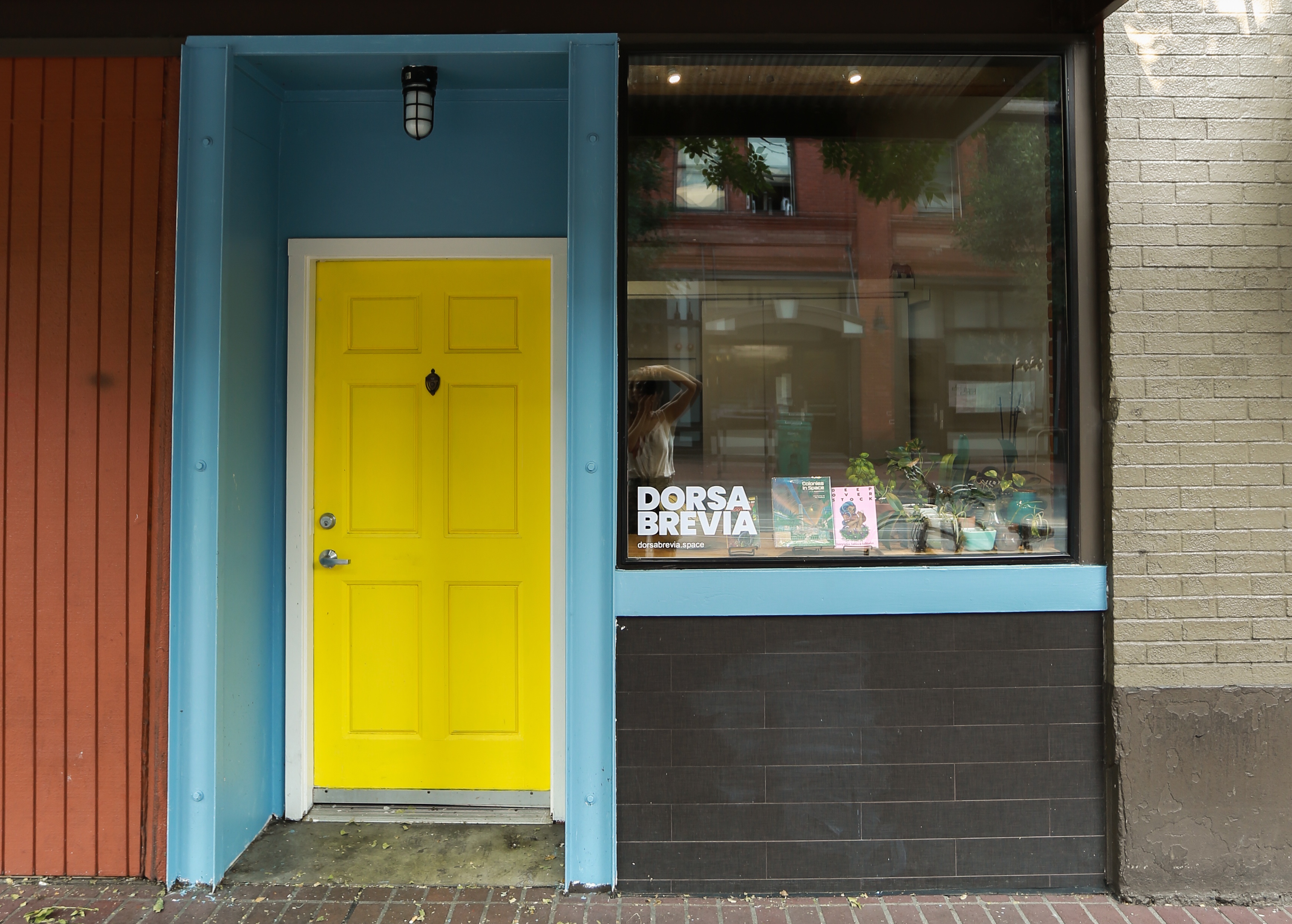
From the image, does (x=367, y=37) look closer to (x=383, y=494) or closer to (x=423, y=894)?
(x=383, y=494)

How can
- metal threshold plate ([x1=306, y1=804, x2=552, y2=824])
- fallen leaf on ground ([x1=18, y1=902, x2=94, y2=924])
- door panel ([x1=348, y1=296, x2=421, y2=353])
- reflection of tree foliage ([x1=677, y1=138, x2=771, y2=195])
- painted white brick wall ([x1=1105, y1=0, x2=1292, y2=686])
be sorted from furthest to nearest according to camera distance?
door panel ([x1=348, y1=296, x2=421, y2=353])
metal threshold plate ([x1=306, y1=804, x2=552, y2=824])
reflection of tree foliage ([x1=677, y1=138, x2=771, y2=195])
painted white brick wall ([x1=1105, y1=0, x2=1292, y2=686])
fallen leaf on ground ([x1=18, y1=902, x2=94, y2=924])

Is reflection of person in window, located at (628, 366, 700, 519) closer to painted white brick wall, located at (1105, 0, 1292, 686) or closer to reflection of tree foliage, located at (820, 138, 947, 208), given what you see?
reflection of tree foliage, located at (820, 138, 947, 208)

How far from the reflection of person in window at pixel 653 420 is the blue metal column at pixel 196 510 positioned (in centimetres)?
148

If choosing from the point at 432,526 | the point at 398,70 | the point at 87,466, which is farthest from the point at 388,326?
the point at 87,466

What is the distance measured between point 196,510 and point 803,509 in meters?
2.17

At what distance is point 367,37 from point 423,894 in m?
3.05

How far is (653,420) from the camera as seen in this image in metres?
2.90

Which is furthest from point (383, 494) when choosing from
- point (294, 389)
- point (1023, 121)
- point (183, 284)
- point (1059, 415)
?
Answer: point (1023, 121)

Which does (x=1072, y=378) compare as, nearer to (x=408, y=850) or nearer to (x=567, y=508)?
(x=567, y=508)

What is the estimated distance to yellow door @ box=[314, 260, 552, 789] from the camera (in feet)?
11.2

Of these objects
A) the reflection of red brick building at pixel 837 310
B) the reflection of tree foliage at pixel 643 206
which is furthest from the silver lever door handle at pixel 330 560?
the reflection of tree foliage at pixel 643 206

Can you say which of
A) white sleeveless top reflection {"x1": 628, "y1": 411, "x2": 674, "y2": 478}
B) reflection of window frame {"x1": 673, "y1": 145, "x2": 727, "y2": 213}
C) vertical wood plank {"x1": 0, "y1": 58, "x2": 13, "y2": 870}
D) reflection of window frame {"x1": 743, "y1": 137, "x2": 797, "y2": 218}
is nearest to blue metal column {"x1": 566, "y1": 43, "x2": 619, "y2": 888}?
white sleeveless top reflection {"x1": 628, "y1": 411, "x2": 674, "y2": 478}

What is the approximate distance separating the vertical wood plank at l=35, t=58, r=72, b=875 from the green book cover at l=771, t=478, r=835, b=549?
101 inches

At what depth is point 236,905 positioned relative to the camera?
2762mm
